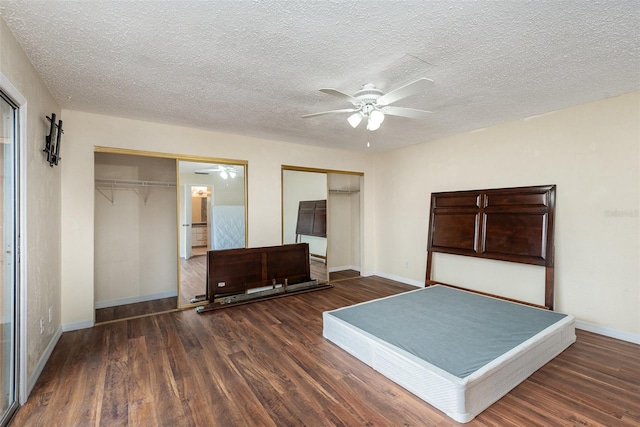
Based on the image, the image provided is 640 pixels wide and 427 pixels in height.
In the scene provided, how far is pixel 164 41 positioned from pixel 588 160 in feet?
14.1

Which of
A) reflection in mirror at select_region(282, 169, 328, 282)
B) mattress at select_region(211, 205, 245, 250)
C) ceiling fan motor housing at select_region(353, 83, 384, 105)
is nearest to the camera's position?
ceiling fan motor housing at select_region(353, 83, 384, 105)

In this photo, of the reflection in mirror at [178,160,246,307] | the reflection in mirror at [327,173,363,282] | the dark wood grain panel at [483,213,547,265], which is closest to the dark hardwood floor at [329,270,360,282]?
the reflection in mirror at [327,173,363,282]

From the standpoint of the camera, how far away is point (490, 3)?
1.66m

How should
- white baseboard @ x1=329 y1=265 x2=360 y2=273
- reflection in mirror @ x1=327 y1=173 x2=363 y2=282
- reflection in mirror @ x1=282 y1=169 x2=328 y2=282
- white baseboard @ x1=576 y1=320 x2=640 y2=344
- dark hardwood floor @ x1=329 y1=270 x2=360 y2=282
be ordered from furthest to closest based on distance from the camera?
white baseboard @ x1=329 y1=265 x2=360 y2=273, reflection in mirror @ x1=327 y1=173 x2=363 y2=282, dark hardwood floor @ x1=329 y1=270 x2=360 y2=282, reflection in mirror @ x1=282 y1=169 x2=328 y2=282, white baseboard @ x1=576 y1=320 x2=640 y2=344

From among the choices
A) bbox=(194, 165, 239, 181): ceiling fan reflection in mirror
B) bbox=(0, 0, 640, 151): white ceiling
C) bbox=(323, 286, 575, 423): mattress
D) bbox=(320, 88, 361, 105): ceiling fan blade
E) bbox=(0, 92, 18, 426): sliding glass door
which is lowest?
bbox=(323, 286, 575, 423): mattress

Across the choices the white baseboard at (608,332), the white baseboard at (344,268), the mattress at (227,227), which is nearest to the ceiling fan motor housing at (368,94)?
the mattress at (227,227)

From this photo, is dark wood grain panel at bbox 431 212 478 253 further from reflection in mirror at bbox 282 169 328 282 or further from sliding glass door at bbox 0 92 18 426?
sliding glass door at bbox 0 92 18 426

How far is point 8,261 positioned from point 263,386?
77.8 inches

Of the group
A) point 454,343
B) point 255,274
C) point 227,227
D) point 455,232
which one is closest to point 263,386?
point 454,343

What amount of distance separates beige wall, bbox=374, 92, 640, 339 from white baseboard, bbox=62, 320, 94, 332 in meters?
4.93

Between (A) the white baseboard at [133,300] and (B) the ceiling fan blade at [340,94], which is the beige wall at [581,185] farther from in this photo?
(A) the white baseboard at [133,300]

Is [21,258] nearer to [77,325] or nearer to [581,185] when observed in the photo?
[77,325]

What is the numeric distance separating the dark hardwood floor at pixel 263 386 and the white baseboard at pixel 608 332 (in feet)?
0.45

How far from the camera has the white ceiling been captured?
172cm
